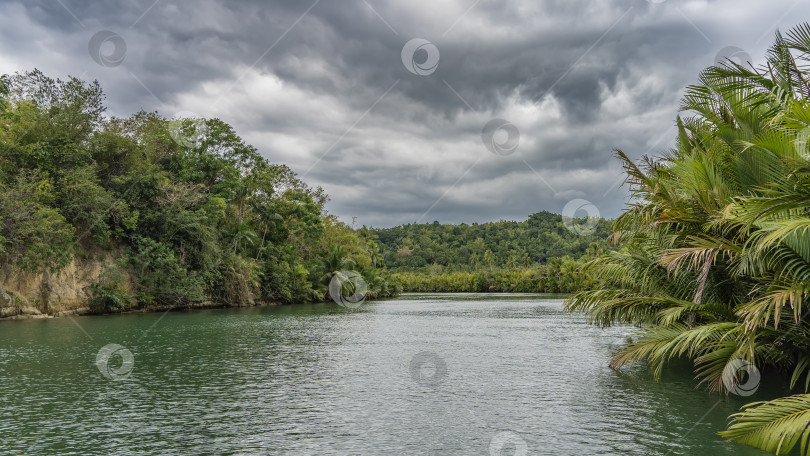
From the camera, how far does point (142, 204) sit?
1499 inches

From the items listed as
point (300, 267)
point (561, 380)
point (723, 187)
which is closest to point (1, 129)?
point (300, 267)

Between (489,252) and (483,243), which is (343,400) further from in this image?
(483,243)

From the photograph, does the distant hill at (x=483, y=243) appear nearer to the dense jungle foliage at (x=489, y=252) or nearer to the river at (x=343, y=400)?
the dense jungle foliage at (x=489, y=252)

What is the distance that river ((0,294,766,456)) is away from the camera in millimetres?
8148

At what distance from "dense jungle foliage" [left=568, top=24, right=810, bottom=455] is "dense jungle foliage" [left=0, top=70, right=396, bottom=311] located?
27.1 m

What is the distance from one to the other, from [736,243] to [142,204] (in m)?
37.5

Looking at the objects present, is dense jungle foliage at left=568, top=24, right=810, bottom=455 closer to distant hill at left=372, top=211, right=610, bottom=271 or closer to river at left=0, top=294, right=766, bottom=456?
river at left=0, top=294, right=766, bottom=456

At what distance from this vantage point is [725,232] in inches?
393

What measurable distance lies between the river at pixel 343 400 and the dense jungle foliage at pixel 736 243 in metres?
1.18

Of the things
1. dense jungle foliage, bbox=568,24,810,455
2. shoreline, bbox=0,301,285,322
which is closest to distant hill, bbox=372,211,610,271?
shoreline, bbox=0,301,285,322

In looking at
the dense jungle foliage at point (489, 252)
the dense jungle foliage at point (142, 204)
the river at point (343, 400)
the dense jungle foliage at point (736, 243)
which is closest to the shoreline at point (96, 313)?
the dense jungle foliage at point (142, 204)

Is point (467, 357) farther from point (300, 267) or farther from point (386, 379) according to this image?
point (300, 267)

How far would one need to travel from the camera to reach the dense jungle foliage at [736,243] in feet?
24.0

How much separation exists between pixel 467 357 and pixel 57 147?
30.1 m
